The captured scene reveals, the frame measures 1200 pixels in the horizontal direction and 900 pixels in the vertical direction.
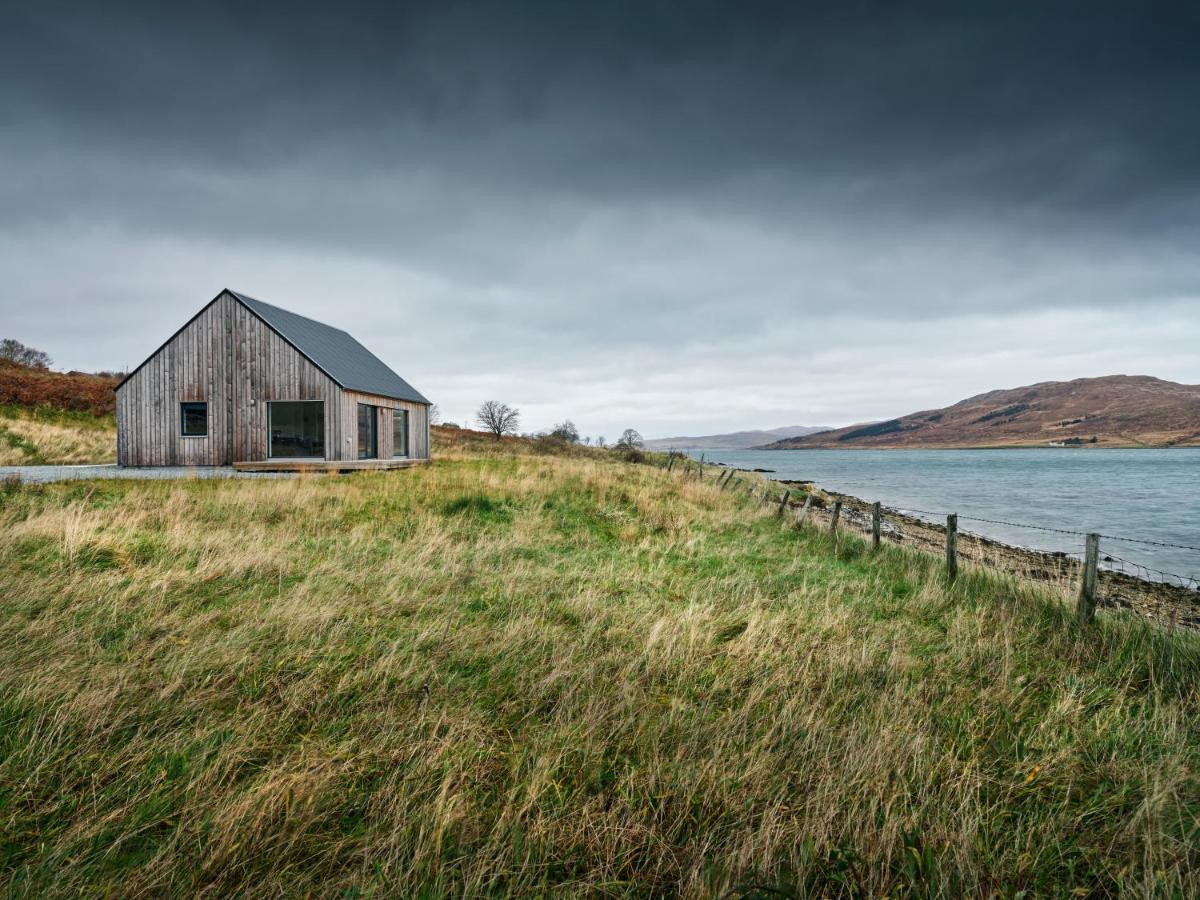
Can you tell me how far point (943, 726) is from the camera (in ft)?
12.0

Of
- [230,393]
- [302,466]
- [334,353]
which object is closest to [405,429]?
[334,353]

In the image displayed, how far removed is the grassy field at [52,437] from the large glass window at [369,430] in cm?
1126

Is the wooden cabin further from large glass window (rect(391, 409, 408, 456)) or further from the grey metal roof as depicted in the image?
large glass window (rect(391, 409, 408, 456))

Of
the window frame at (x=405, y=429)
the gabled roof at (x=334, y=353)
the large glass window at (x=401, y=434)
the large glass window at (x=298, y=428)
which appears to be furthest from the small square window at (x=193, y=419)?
the large glass window at (x=401, y=434)

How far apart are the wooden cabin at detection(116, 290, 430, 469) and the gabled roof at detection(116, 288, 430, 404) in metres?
0.08

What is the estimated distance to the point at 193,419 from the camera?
2106cm

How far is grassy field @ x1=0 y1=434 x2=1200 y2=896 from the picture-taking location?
2.38 m

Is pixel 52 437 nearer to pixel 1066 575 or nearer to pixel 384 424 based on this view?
pixel 384 424

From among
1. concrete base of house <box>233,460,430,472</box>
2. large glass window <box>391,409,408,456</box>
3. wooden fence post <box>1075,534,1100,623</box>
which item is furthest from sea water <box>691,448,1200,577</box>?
large glass window <box>391,409,408,456</box>

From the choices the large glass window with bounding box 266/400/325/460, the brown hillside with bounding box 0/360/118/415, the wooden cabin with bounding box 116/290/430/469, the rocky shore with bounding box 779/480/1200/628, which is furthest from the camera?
the brown hillside with bounding box 0/360/118/415

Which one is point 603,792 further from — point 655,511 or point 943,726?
point 655,511

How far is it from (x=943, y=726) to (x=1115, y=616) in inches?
192

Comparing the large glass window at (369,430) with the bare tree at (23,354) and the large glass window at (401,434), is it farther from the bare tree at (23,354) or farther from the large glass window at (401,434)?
the bare tree at (23,354)

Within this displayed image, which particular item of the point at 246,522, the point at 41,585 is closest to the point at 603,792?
the point at 41,585
